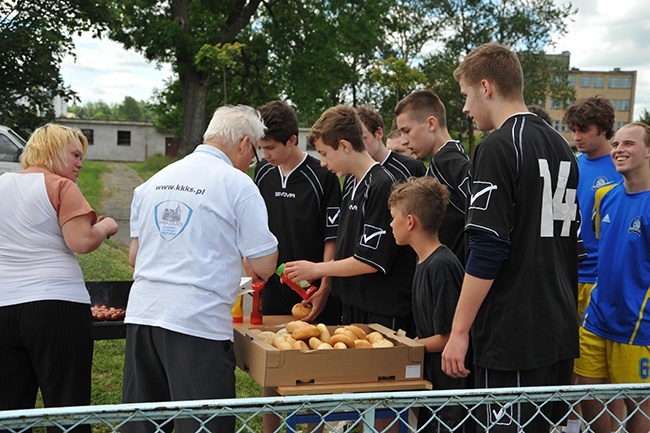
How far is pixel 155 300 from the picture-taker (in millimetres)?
3121

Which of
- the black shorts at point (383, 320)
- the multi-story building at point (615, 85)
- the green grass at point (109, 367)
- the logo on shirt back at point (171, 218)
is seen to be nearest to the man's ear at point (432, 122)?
the black shorts at point (383, 320)

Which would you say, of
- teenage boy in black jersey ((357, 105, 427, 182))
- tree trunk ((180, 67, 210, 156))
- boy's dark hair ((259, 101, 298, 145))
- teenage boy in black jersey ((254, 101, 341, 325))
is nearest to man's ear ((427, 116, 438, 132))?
teenage boy in black jersey ((357, 105, 427, 182))

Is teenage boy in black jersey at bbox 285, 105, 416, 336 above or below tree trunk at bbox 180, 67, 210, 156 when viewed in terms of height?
below

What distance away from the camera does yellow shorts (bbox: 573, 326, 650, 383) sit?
157 inches

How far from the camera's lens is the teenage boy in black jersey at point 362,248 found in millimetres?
3824

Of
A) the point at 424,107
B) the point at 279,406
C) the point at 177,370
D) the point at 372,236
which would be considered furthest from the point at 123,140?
the point at 279,406

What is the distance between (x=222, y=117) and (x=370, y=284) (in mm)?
1264

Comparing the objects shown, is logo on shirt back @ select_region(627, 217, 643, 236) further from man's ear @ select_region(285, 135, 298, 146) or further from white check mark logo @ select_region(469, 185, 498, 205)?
man's ear @ select_region(285, 135, 298, 146)

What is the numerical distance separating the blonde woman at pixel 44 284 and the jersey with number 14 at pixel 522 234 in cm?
197

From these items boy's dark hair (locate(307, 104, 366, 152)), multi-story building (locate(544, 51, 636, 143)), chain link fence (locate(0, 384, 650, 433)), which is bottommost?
chain link fence (locate(0, 384, 650, 433))

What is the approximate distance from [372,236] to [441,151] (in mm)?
768

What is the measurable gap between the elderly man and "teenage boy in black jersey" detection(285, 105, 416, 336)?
2.34 feet

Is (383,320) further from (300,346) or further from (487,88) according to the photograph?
(487,88)

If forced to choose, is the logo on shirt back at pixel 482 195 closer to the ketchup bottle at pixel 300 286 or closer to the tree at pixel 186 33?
the ketchup bottle at pixel 300 286
